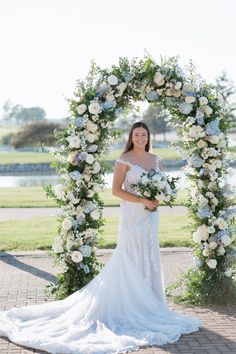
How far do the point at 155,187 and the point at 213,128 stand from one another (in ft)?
4.93

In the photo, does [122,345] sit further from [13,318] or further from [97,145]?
[97,145]

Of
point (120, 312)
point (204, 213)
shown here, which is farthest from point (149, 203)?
point (120, 312)

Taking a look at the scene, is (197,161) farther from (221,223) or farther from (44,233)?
(44,233)

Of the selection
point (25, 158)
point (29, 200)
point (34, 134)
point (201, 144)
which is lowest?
point (25, 158)

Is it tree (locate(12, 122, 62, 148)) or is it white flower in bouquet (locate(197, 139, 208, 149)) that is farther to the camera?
tree (locate(12, 122, 62, 148))

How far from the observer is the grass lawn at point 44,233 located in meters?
12.6

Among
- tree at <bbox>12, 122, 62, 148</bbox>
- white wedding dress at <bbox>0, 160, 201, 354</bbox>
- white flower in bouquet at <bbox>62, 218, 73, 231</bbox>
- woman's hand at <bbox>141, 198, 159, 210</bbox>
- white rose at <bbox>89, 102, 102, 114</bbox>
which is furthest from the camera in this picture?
tree at <bbox>12, 122, 62, 148</bbox>

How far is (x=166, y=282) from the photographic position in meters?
9.72

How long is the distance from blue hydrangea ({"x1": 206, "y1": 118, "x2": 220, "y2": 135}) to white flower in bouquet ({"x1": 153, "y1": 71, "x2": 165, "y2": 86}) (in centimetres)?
86

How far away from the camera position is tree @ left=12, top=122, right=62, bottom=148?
79625mm

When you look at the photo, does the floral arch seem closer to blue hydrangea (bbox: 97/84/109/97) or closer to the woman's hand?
blue hydrangea (bbox: 97/84/109/97)

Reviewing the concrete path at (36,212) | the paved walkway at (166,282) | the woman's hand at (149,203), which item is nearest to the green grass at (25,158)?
the concrete path at (36,212)

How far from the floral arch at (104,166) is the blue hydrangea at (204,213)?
1 cm

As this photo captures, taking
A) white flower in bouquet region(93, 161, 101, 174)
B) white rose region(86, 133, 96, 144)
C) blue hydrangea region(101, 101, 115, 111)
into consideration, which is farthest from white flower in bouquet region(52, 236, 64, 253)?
blue hydrangea region(101, 101, 115, 111)
